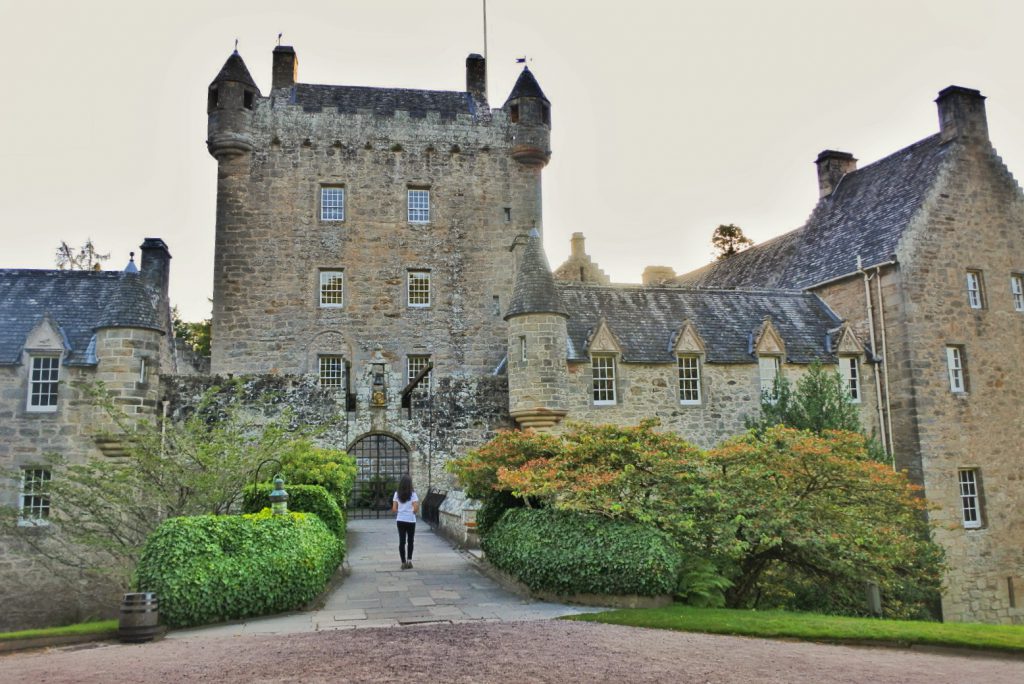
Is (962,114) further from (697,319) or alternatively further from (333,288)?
(333,288)

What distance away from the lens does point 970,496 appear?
81.0 feet

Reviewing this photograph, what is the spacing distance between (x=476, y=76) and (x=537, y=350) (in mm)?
15945

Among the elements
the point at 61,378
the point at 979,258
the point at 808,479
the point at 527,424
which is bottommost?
the point at 808,479

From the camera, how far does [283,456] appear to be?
17.5 m

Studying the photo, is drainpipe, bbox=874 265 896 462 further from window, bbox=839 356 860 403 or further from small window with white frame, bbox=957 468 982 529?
small window with white frame, bbox=957 468 982 529

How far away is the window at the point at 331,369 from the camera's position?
28453 mm

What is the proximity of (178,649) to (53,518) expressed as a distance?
665 cm

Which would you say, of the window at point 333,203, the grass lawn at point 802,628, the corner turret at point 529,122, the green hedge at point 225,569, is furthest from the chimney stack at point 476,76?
the grass lawn at point 802,628

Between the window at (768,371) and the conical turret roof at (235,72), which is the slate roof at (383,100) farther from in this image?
the window at (768,371)

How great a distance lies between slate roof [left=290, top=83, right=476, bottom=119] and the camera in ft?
101

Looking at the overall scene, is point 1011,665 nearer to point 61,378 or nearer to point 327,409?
point 327,409

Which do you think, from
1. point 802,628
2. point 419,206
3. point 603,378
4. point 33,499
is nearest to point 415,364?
point 419,206

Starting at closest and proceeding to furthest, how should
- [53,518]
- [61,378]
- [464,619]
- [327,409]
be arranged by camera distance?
[464,619]
[53,518]
[61,378]
[327,409]

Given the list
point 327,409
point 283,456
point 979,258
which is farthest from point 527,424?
point 979,258
